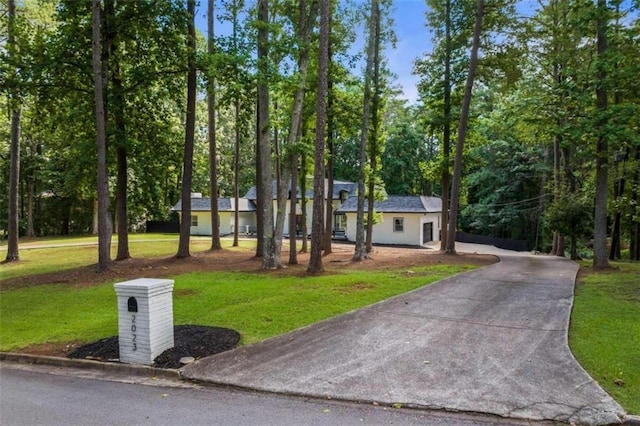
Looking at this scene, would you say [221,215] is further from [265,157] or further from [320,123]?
[320,123]

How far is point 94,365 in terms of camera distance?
574 cm

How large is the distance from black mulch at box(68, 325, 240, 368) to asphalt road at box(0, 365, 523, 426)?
737 mm

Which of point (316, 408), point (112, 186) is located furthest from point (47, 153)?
point (316, 408)

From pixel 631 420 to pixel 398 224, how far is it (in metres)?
27.0

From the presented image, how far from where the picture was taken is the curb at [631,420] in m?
3.90

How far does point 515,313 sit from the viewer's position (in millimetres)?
7871

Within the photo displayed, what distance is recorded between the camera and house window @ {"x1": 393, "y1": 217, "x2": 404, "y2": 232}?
30.6m

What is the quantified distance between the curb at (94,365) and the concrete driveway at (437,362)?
0.36m

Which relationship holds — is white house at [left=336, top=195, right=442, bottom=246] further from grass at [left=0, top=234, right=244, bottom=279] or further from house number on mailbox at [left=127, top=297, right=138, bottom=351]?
house number on mailbox at [left=127, top=297, right=138, bottom=351]

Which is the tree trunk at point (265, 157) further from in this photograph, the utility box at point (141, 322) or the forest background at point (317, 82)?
the utility box at point (141, 322)

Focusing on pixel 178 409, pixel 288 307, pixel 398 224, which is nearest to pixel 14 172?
pixel 288 307

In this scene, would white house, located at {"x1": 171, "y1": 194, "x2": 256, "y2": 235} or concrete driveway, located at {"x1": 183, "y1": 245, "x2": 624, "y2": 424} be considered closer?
concrete driveway, located at {"x1": 183, "y1": 245, "x2": 624, "y2": 424}

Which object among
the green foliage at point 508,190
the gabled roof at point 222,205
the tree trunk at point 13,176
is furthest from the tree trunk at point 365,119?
the gabled roof at point 222,205

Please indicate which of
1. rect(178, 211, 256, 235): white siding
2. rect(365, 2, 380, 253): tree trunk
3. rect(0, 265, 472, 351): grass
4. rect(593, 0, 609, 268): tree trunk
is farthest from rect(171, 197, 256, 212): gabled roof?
rect(593, 0, 609, 268): tree trunk
